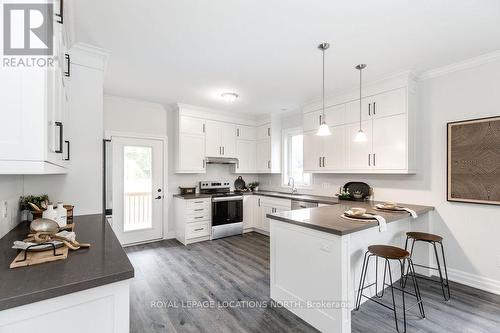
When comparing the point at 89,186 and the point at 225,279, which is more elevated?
the point at 89,186

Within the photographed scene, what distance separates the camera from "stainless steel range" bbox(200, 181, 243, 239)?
15.4 ft

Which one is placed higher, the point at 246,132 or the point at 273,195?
the point at 246,132

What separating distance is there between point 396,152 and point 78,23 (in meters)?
3.73

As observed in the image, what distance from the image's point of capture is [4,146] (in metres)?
1.02

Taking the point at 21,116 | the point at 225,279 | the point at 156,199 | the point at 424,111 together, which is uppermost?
the point at 424,111

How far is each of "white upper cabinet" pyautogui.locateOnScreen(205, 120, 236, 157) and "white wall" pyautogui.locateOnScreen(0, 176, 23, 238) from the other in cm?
320

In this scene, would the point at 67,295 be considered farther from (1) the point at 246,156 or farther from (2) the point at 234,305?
(1) the point at 246,156

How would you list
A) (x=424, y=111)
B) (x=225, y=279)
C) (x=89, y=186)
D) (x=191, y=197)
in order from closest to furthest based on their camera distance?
(x=89, y=186)
(x=225, y=279)
(x=424, y=111)
(x=191, y=197)

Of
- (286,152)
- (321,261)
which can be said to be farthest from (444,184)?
(286,152)

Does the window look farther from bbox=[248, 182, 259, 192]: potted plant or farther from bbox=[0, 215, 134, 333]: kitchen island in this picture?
bbox=[0, 215, 134, 333]: kitchen island

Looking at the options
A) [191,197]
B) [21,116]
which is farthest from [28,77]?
[191,197]

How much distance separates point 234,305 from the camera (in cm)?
245

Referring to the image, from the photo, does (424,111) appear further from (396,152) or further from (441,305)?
(441,305)

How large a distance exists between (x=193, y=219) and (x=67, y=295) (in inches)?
138
